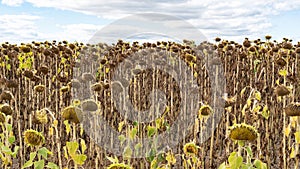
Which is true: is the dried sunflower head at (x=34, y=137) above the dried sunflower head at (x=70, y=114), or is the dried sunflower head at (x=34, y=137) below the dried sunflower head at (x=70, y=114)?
below

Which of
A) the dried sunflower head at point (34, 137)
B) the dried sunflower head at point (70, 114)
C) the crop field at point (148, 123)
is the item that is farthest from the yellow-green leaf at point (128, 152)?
the dried sunflower head at point (34, 137)

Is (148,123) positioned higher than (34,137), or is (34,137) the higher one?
(34,137)

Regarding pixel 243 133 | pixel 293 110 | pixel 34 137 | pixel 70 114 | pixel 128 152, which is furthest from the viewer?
pixel 128 152

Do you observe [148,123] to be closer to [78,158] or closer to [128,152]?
[128,152]

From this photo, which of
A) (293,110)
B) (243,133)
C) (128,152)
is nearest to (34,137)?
(128,152)

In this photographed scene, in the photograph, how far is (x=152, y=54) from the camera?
24.7 feet

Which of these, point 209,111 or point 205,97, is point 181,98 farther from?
point 209,111

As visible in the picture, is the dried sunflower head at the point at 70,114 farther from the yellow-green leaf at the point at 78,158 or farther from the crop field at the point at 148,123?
the yellow-green leaf at the point at 78,158

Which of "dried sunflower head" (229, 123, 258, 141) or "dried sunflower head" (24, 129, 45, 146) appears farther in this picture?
"dried sunflower head" (24, 129, 45, 146)

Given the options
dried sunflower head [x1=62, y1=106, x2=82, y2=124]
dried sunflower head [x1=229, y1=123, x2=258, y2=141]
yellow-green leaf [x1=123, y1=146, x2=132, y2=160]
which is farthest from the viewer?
yellow-green leaf [x1=123, y1=146, x2=132, y2=160]

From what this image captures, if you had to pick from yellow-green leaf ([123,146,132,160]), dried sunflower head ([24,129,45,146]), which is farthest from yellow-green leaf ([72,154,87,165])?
yellow-green leaf ([123,146,132,160])

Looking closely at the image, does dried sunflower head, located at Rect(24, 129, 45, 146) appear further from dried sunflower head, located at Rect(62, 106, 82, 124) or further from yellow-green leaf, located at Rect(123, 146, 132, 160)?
yellow-green leaf, located at Rect(123, 146, 132, 160)

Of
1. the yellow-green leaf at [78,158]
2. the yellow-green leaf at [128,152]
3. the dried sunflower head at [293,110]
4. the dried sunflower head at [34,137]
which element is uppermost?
the dried sunflower head at [293,110]

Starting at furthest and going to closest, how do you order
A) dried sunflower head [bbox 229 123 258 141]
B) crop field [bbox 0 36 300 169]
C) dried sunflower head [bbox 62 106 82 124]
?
crop field [bbox 0 36 300 169] → dried sunflower head [bbox 62 106 82 124] → dried sunflower head [bbox 229 123 258 141]
